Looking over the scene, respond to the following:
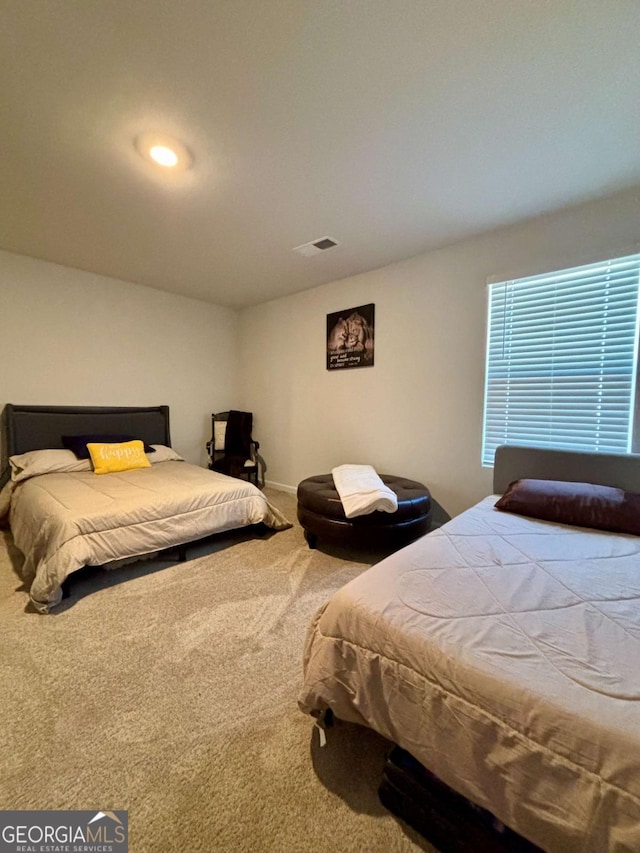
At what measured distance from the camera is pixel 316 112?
1583mm

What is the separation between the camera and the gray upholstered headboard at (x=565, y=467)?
6.79ft

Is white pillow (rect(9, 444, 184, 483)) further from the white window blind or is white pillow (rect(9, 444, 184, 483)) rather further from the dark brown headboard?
the white window blind

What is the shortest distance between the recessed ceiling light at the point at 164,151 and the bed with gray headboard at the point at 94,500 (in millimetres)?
2069

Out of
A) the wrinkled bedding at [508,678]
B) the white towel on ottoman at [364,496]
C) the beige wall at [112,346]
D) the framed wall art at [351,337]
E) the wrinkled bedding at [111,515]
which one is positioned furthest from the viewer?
the framed wall art at [351,337]

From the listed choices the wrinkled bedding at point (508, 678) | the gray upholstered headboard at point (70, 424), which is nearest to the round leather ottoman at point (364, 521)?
the wrinkled bedding at point (508, 678)

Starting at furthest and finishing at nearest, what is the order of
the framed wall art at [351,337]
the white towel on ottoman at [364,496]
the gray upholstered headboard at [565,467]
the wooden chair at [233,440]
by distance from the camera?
1. the wooden chair at [233,440]
2. the framed wall art at [351,337]
3. the white towel on ottoman at [364,496]
4. the gray upholstered headboard at [565,467]

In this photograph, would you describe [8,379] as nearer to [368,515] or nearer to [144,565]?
[144,565]

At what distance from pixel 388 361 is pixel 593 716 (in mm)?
2928

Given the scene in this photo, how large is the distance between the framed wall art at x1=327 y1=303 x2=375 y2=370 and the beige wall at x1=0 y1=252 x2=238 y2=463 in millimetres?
1819

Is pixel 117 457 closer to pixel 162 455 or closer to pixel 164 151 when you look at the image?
pixel 162 455

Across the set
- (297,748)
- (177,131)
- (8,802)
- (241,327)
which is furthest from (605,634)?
(241,327)

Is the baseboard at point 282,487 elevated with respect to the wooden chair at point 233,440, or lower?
lower

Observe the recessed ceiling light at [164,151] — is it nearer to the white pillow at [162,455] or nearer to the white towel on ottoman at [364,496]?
the white towel on ottoman at [364,496]

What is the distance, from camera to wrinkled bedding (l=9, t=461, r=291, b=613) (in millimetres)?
1942
